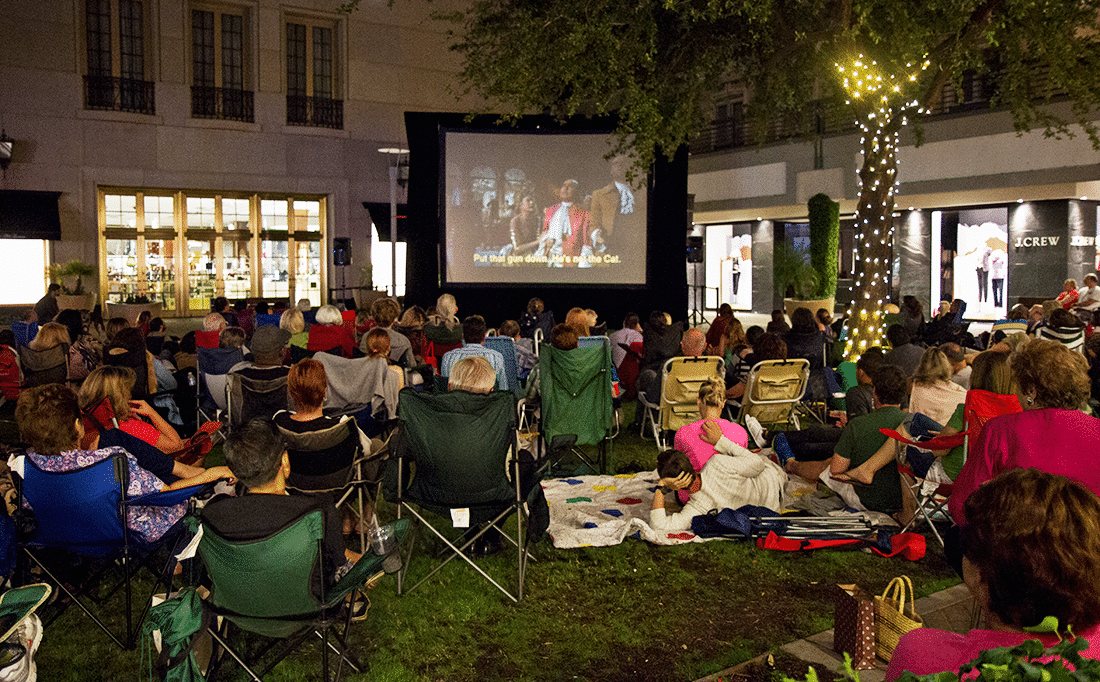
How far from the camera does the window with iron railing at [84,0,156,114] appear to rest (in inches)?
791

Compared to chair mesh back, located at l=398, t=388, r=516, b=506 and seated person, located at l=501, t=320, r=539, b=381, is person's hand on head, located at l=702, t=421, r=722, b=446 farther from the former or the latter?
seated person, located at l=501, t=320, r=539, b=381

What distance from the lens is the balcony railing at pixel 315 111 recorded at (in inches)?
870

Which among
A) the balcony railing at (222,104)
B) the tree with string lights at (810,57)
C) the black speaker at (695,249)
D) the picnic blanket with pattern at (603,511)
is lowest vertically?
the picnic blanket with pattern at (603,511)

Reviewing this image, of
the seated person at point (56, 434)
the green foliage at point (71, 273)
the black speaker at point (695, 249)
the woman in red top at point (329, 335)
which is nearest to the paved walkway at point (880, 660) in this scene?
the seated person at point (56, 434)

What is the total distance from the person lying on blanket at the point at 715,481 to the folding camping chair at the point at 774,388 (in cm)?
178

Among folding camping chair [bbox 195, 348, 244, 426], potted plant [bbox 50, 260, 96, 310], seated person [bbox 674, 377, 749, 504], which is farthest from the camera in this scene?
potted plant [bbox 50, 260, 96, 310]

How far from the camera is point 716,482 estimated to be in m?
5.27

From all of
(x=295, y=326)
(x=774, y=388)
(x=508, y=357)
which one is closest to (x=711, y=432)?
(x=774, y=388)

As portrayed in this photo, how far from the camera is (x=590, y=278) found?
16.1 metres

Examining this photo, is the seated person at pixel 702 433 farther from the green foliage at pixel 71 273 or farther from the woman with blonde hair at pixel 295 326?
the green foliage at pixel 71 273

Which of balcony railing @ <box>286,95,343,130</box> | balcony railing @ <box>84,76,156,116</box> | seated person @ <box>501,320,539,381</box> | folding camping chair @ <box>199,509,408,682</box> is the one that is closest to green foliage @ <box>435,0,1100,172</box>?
seated person @ <box>501,320,539,381</box>

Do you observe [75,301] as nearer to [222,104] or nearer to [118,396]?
[222,104]

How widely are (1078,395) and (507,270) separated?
1347 centimetres

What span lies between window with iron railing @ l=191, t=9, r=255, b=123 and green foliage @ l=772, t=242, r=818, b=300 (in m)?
13.3
